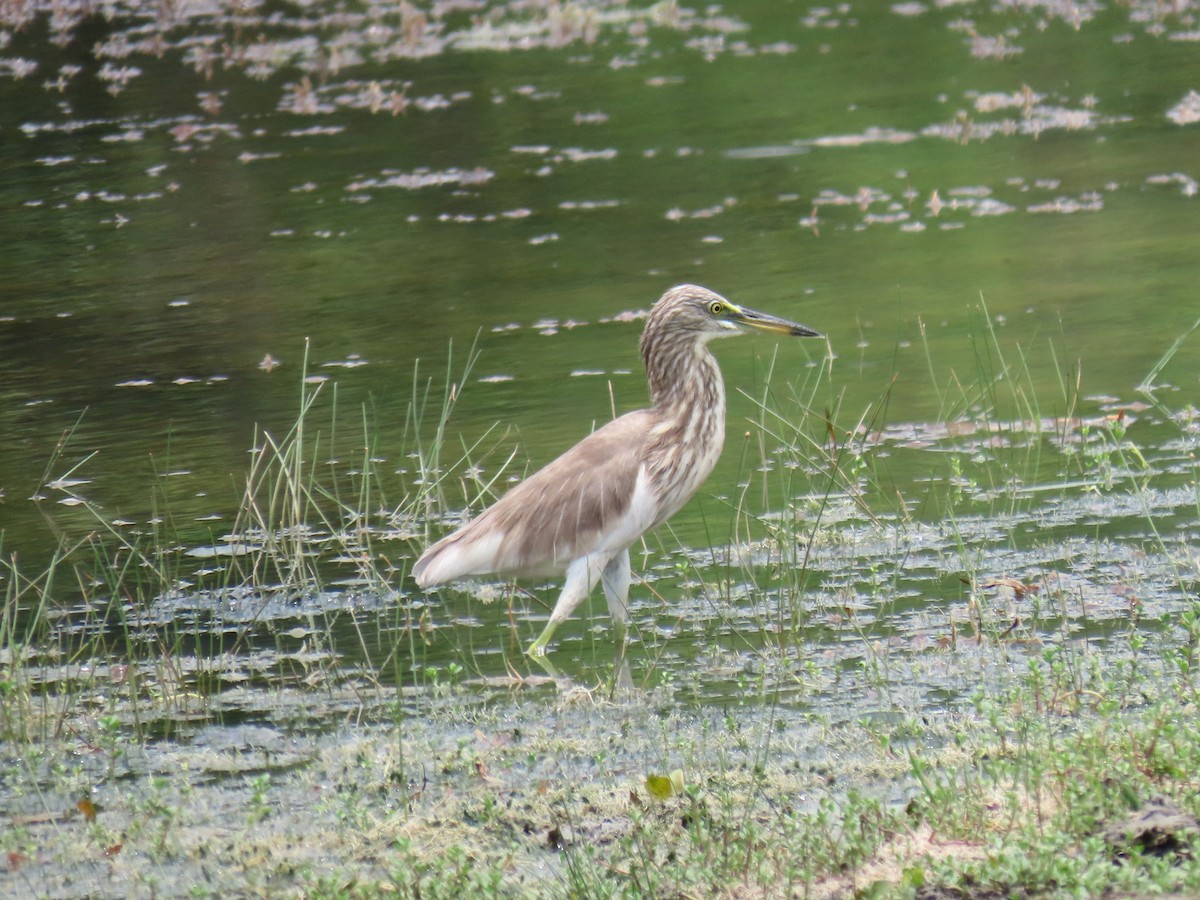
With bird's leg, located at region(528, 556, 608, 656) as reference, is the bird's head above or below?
above

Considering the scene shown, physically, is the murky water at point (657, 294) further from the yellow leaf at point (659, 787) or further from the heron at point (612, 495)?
the yellow leaf at point (659, 787)

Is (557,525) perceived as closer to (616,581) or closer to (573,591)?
(573,591)

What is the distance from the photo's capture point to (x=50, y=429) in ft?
33.7

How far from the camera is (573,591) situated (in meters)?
6.61

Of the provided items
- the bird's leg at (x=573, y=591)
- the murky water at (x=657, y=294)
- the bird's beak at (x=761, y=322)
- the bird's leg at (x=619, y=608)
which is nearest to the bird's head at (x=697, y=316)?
the bird's beak at (x=761, y=322)

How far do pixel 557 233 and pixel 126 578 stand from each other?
7212 millimetres

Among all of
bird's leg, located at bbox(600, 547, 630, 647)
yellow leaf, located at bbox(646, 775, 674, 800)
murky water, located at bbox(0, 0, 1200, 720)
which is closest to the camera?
yellow leaf, located at bbox(646, 775, 674, 800)

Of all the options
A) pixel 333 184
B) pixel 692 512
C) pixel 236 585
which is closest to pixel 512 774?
pixel 236 585

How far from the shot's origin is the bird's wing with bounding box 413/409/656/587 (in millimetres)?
6621

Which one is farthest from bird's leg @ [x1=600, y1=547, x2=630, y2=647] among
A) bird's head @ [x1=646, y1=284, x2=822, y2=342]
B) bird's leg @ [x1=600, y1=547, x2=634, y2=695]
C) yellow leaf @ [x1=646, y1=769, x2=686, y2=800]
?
yellow leaf @ [x1=646, y1=769, x2=686, y2=800]

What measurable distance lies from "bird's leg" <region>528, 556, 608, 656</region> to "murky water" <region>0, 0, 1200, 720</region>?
0.17 m

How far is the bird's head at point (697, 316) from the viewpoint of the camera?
7168 millimetres

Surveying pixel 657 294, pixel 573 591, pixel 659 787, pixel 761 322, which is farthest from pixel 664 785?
pixel 657 294

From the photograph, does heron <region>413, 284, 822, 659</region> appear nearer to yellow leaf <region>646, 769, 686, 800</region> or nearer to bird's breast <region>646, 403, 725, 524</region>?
bird's breast <region>646, 403, 725, 524</region>
